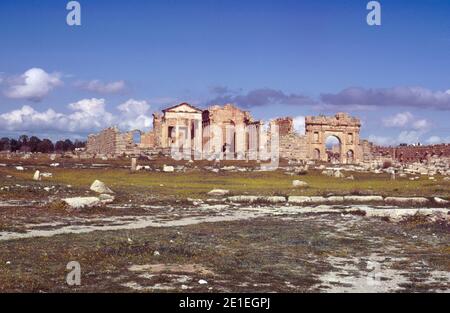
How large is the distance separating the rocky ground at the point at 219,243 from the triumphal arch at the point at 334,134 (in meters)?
52.8

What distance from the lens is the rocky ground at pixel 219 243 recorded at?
A: 1070 cm

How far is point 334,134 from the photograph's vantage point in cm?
8556

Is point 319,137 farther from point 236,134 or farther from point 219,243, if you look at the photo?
point 219,243

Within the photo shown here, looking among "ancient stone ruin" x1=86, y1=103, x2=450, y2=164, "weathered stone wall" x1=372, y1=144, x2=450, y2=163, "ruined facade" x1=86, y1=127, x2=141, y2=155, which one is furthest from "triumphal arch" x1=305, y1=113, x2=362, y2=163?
"ruined facade" x1=86, y1=127, x2=141, y2=155

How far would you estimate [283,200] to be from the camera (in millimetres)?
30531

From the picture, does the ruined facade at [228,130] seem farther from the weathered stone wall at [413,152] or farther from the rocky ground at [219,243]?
the rocky ground at [219,243]

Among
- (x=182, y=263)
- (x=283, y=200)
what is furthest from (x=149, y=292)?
(x=283, y=200)

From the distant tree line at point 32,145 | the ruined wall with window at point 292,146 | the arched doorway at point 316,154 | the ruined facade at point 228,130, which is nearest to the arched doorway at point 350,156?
the arched doorway at point 316,154

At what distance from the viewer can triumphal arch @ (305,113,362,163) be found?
277ft

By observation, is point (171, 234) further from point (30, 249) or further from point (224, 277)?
point (224, 277)

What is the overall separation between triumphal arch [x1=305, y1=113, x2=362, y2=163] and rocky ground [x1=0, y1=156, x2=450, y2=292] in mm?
52813

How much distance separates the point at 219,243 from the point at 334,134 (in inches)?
2830

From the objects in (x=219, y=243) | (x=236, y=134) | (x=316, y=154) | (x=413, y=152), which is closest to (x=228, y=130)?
(x=236, y=134)
